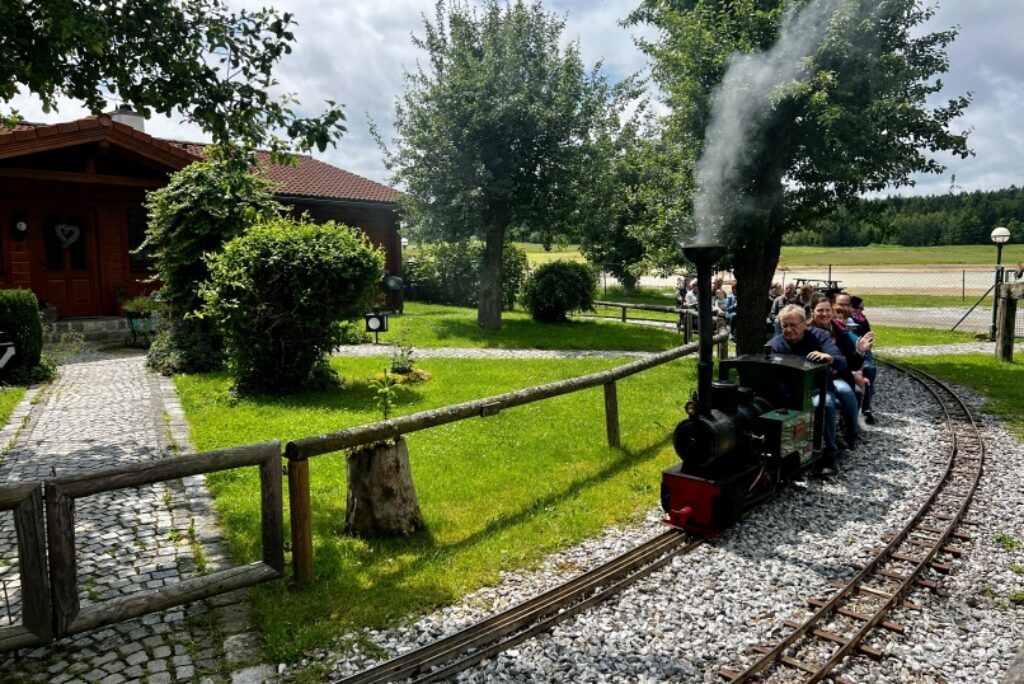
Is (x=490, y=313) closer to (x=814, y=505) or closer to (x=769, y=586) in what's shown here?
(x=814, y=505)

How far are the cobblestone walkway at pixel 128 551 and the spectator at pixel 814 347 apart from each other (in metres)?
5.73

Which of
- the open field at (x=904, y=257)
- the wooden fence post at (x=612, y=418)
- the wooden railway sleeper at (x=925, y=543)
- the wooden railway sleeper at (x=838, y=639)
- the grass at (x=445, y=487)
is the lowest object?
the wooden railway sleeper at (x=838, y=639)

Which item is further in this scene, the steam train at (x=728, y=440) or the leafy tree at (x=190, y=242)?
the leafy tree at (x=190, y=242)

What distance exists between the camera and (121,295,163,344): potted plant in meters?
13.7

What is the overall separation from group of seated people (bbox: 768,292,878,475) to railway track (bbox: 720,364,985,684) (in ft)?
3.60

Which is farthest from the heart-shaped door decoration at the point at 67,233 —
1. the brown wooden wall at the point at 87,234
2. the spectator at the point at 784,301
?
the spectator at the point at 784,301

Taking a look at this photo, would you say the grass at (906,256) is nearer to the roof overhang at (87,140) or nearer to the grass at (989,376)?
the grass at (989,376)

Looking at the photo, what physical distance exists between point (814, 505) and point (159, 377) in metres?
10.2

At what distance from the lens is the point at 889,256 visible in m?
68.6

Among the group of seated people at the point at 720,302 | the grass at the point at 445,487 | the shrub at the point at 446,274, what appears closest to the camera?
the grass at the point at 445,487

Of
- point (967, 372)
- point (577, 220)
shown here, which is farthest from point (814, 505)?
point (577, 220)

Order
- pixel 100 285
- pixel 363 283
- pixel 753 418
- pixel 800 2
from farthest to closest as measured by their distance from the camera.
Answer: pixel 100 285 → pixel 800 2 → pixel 363 283 → pixel 753 418

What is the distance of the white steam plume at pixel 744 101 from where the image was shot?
10.9 meters

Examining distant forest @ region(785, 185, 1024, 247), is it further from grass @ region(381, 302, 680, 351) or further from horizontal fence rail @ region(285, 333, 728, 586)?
horizontal fence rail @ region(285, 333, 728, 586)
